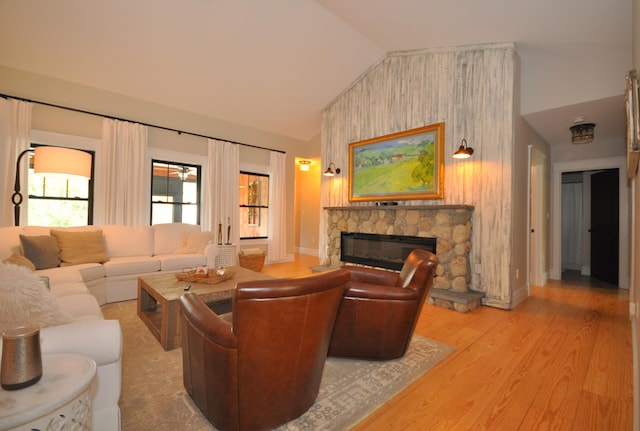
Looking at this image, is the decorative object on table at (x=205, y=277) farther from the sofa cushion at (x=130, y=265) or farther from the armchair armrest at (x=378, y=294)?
the armchair armrest at (x=378, y=294)

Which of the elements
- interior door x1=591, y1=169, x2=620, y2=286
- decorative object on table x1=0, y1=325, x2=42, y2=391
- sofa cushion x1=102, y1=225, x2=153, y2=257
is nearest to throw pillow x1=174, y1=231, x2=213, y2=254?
sofa cushion x1=102, y1=225, x2=153, y2=257

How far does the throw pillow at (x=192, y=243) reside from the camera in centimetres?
440

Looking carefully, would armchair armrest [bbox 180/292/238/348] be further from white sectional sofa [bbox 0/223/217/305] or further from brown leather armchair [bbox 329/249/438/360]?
white sectional sofa [bbox 0/223/217/305]

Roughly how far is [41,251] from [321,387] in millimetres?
3322

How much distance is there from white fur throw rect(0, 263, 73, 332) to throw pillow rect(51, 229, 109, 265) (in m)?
2.48

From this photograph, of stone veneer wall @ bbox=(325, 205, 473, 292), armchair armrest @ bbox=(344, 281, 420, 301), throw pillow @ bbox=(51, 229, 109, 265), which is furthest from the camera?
stone veneer wall @ bbox=(325, 205, 473, 292)

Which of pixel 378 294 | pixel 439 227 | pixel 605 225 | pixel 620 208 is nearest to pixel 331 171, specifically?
pixel 439 227

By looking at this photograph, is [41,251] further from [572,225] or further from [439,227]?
[572,225]

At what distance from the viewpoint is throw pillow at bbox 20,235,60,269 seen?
10.0 ft

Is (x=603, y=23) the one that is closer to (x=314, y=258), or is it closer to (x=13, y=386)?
(x=13, y=386)

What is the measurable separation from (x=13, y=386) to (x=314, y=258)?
264 inches

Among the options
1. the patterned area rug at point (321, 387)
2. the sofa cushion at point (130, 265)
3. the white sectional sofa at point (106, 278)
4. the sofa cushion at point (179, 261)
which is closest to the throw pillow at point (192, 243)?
the white sectional sofa at point (106, 278)

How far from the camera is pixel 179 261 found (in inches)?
157

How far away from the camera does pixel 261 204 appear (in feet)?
21.9
